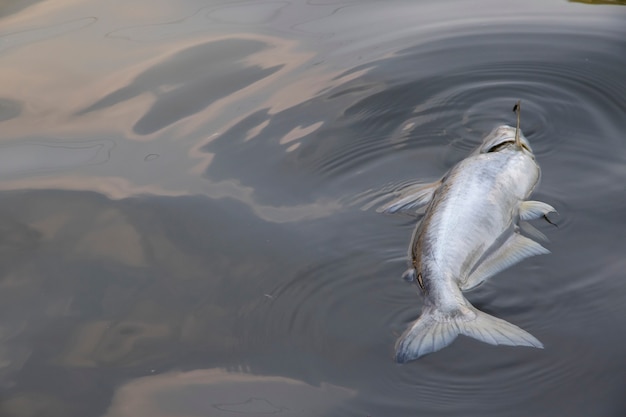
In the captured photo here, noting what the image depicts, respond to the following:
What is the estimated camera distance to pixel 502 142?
4902 millimetres

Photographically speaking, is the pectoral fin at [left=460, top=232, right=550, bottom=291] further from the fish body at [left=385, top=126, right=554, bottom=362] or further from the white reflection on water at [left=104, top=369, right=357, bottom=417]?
the white reflection on water at [left=104, top=369, right=357, bottom=417]

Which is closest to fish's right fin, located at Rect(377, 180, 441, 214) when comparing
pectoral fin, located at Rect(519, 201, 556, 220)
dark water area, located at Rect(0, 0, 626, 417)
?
dark water area, located at Rect(0, 0, 626, 417)

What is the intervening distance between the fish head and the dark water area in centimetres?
14

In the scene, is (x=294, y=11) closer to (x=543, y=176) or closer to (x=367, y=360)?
(x=543, y=176)

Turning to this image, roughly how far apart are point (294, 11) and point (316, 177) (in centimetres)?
214

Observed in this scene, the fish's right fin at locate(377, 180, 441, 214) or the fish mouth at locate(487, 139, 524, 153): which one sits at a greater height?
the fish mouth at locate(487, 139, 524, 153)

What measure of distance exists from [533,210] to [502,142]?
687mm

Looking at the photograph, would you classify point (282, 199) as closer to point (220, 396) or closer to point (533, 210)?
point (533, 210)

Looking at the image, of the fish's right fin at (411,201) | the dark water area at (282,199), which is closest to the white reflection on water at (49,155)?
the dark water area at (282,199)

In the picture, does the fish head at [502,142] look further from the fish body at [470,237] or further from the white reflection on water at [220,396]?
the white reflection on water at [220,396]

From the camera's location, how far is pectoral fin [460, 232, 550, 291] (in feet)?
13.0

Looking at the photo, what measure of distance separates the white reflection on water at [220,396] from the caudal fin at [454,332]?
0.29m

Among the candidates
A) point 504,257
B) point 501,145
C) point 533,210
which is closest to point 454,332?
point 504,257

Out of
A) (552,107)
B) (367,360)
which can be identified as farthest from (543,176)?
(367,360)
